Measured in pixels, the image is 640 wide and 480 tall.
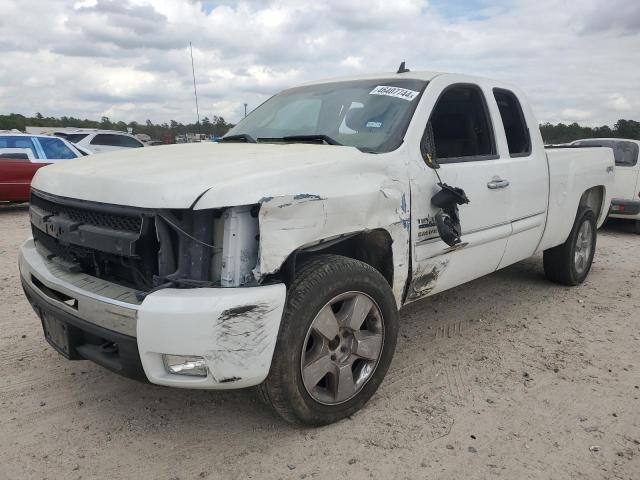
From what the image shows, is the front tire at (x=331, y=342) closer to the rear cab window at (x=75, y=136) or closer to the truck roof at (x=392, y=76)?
the truck roof at (x=392, y=76)

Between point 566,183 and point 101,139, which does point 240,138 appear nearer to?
point 566,183

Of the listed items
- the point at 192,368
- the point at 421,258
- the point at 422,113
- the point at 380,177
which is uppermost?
the point at 422,113

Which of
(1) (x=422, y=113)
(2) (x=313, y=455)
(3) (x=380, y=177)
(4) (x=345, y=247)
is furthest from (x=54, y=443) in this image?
(1) (x=422, y=113)

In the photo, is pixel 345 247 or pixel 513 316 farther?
pixel 513 316

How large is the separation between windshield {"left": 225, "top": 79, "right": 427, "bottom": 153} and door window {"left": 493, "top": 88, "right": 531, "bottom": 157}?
3.74 feet

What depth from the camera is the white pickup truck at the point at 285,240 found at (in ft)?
7.42

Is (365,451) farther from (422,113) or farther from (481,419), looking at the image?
(422,113)

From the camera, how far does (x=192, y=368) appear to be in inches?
91.3

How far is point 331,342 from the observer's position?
8.96 ft

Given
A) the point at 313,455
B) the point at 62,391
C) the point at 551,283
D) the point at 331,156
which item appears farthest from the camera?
the point at 551,283

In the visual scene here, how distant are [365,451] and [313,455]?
0.84 feet

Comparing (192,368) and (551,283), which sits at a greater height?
(192,368)

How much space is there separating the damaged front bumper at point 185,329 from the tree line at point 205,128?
104 inches

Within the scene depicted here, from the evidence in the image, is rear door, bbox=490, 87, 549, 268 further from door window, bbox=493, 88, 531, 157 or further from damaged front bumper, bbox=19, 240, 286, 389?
damaged front bumper, bbox=19, 240, 286, 389
